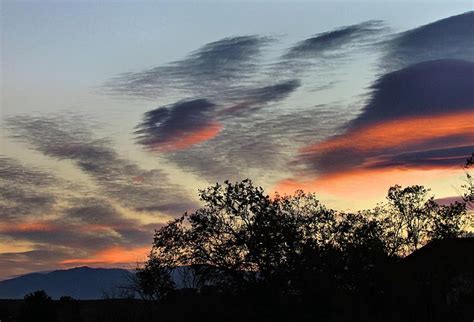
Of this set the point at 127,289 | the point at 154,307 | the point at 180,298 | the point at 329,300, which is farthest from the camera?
the point at 127,289

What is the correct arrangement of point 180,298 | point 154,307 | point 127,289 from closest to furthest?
point 180,298
point 154,307
point 127,289

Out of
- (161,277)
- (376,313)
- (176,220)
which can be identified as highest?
(176,220)

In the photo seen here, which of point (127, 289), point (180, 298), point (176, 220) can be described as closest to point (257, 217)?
point (176, 220)

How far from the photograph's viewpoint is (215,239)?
46.8 meters

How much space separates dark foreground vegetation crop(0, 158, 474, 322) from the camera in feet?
149

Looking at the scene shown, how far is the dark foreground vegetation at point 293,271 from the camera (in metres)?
45.6

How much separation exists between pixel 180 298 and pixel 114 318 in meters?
8.11

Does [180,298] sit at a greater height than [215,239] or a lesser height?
lesser

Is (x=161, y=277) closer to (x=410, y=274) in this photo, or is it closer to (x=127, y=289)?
(x=127, y=289)

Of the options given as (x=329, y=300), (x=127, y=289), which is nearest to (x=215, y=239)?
(x=329, y=300)

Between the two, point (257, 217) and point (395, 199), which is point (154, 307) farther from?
point (395, 199)

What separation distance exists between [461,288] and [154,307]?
22291mm

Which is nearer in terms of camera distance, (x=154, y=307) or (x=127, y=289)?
(x=154, y=307)

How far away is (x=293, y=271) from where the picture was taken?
4572cm
